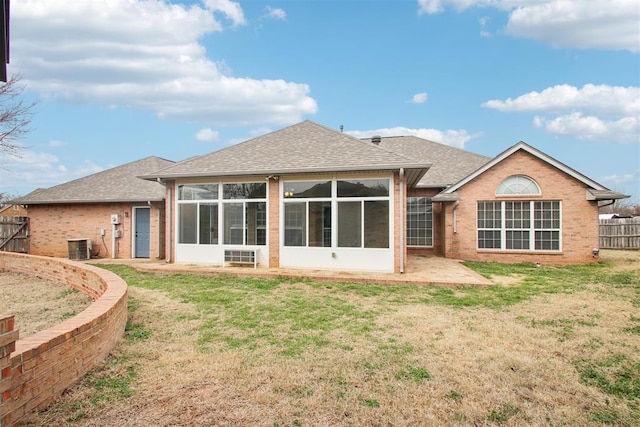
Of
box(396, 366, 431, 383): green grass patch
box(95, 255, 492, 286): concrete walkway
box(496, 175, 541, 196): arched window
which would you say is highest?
box(496, 175, 541, 196): arched window

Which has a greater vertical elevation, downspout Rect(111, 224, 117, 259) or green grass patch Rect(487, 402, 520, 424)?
downspout Rect(111, 224, 117, 259)

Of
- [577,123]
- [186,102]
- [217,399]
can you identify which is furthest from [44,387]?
[577,123]

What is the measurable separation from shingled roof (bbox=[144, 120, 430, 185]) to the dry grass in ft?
16.5

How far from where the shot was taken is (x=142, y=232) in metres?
15.3

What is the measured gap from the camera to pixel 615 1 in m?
10.9

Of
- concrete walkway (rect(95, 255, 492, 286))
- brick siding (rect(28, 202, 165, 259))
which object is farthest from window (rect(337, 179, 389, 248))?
brick siding (rect(28, 202, 165, 259))

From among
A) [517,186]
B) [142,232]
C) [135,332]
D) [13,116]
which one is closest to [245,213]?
[142,232]

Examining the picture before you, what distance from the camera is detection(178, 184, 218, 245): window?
40.5 feet

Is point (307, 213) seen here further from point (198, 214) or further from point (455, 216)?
point (455, 216)

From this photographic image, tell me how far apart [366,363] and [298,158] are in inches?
332

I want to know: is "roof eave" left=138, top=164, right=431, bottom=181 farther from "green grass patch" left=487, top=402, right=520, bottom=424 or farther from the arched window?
"green grass patch" left=487, top=402, right=520, bottom=424

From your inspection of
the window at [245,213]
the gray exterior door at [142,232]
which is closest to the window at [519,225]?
the window at [245,213]

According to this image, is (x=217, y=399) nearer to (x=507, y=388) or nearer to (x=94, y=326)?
(x=94, y=326)

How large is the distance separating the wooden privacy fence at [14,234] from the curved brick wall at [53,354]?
15.7 metres
